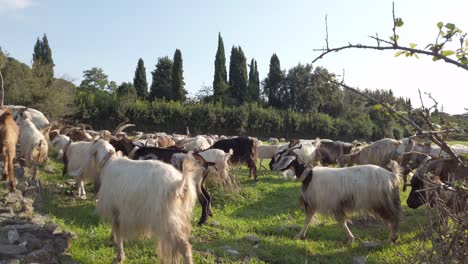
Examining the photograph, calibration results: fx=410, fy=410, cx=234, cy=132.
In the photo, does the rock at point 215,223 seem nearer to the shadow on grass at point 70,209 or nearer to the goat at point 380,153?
the shadow on grass at point 70,209

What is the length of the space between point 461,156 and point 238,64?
163 feet

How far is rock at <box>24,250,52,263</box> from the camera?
163 inches

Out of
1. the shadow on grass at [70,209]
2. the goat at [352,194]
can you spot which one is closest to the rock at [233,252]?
the goat at [352,194]

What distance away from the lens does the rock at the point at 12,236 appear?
4.57m

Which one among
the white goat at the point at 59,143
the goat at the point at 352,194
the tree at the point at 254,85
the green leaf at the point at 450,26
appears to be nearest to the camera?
the green leaf at the point at 450,26

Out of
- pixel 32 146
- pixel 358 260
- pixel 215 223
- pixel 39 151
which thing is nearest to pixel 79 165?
pixel 39 151

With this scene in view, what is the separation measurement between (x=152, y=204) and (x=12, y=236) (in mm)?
1716

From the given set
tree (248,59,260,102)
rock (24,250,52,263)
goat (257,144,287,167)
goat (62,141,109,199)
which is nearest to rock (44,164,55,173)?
goat (62,141,109,199)

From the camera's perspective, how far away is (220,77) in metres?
49.5

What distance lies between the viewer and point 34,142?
25.8ft

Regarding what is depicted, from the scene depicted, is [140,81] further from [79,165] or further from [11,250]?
[11,250]

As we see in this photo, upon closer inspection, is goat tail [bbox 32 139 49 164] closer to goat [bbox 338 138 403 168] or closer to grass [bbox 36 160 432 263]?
grass [bbox 36 160 432 263]

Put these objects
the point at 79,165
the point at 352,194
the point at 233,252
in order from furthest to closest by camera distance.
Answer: the point at 79,165 → the point at 352,194 → the point at 233,252

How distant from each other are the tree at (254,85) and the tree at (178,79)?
8.66 m
